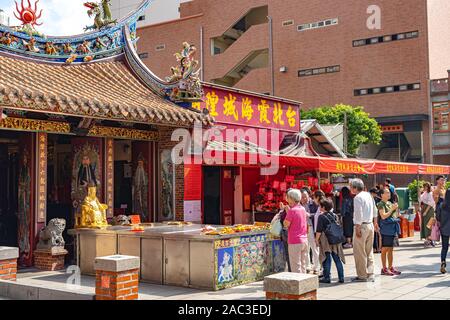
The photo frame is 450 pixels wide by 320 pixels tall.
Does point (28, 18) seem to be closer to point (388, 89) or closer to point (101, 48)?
point (101, 48)

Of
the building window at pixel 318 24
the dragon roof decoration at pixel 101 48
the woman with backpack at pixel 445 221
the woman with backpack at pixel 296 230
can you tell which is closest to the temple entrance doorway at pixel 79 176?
the dragon roof decoration at pixel 101 48

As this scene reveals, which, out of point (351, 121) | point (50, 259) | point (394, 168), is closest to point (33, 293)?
point (50, 259)

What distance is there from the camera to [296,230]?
29.2ft

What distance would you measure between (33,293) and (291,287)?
4.00m

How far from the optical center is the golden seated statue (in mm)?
11219

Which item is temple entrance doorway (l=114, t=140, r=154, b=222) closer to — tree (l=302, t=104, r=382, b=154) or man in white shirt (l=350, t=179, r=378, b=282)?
man in white shirt (l=350, t=179, r=378, b=282)

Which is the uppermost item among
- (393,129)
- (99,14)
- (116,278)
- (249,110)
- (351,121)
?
(99,14)


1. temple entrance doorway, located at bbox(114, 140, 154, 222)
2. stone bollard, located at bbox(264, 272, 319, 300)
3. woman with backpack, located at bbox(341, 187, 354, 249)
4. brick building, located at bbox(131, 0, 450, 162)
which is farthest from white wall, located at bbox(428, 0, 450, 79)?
stone bollard, located at bbox(264, 272, 319, 300)

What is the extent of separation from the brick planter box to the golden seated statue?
2.27 feet

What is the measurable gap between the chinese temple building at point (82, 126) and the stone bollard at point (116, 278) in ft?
13.3

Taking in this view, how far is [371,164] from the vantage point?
16.1 m

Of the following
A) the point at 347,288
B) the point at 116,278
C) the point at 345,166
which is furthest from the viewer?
the point at 345,166
